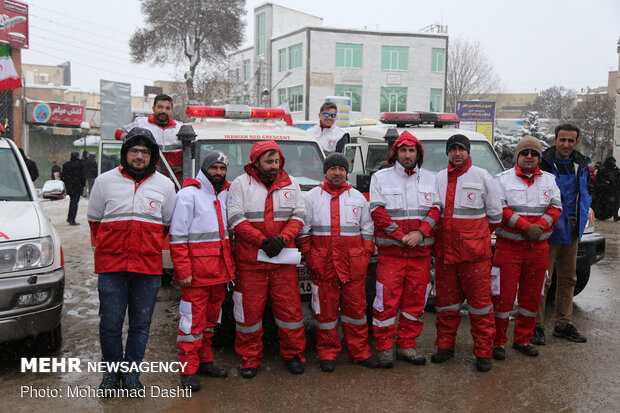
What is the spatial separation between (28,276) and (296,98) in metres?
40.6

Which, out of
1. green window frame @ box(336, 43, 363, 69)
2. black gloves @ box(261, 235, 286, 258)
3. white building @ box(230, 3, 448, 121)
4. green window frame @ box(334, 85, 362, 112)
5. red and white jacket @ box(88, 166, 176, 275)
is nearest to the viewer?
red and white jacket @ box(88, 166, 176, 275)

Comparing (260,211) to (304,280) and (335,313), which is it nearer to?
(304,280)

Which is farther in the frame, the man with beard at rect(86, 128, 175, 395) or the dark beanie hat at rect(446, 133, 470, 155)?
the dark beanie hat at rect(446, 133, 470, 155)

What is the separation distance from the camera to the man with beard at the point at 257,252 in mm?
4500

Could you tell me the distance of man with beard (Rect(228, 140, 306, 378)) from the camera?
4500 mm

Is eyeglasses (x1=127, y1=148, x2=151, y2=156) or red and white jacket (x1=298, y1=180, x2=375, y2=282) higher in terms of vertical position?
eyeglasses (x1=127, y1=148, x2=151, y2=156)

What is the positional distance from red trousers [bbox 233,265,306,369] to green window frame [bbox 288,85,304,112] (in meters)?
39.2

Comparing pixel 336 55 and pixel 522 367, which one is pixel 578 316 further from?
pixel 336 55

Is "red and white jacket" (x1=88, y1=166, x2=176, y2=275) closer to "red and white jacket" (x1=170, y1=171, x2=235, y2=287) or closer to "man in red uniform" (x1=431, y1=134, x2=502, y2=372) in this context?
"red and white jacket" (x1=170, y1=171, x2=235, y2=287)

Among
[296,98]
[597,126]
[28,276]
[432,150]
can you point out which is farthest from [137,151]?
[597,126]

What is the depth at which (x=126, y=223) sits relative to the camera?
13.1 feet

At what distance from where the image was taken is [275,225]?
4.54 metres

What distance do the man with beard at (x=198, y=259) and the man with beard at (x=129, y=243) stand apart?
137mm

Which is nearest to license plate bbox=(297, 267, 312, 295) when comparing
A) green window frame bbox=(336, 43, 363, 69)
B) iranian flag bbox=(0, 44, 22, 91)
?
iranian flag bbox=(0, 44, 22, 91)
